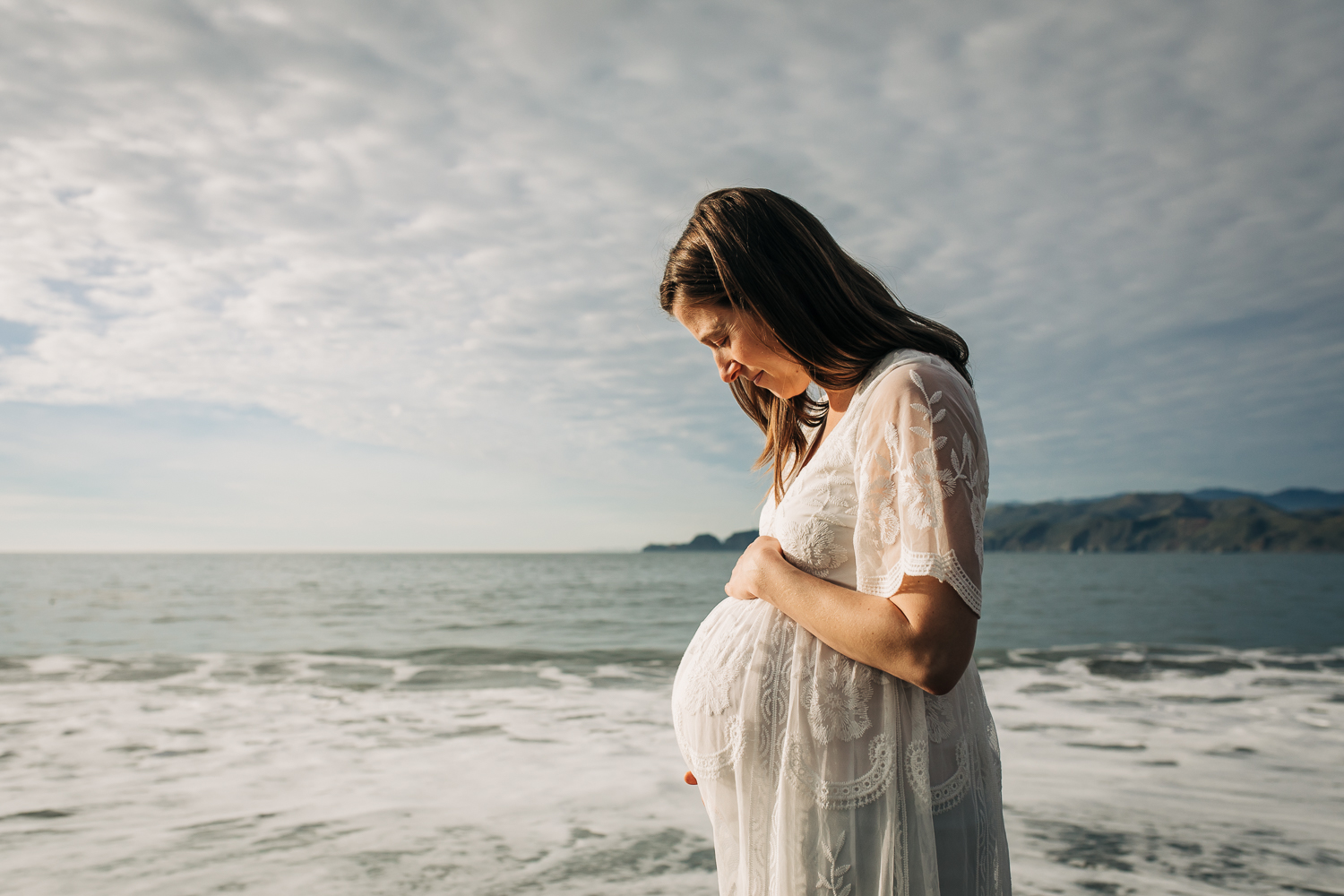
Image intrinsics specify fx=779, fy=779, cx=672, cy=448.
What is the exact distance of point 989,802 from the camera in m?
1.34

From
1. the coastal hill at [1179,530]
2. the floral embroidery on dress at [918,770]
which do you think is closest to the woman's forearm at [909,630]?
the floral embroidery on dress at [918,770]

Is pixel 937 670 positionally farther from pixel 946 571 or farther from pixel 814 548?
pixel 814 548

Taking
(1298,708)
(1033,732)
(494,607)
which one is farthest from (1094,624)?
(494,607)

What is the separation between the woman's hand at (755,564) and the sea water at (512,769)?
2704 millimetres

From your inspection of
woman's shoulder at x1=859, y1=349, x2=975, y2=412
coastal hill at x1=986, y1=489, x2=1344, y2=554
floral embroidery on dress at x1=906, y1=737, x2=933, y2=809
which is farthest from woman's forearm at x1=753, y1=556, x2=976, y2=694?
coastal hill at x1=986, y1=489, x2=1344, y2=554

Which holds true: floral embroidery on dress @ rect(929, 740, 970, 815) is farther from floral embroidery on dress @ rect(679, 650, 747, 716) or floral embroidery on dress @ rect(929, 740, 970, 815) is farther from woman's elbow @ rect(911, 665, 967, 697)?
floral embroidery on dress @ rect(679, 650, 747, 716)

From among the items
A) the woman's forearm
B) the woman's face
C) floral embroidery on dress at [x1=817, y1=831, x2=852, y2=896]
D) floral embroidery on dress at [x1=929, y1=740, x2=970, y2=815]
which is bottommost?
floral embroidery on dress at [x1=817, y1=831, x2=852, y2=896]

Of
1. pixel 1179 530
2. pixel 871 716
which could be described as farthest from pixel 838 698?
pixel 1179 530

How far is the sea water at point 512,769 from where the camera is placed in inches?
148

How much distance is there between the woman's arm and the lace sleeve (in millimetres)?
26

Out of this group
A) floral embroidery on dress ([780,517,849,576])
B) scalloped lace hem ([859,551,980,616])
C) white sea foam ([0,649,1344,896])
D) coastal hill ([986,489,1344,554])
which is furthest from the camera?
coastal hill ([986,489,1344,554])

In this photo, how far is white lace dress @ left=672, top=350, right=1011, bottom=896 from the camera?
119 cm

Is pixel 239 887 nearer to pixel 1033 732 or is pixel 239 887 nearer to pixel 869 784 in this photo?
pixel 869 784

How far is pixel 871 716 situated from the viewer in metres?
1.27
